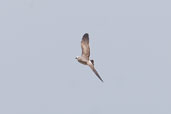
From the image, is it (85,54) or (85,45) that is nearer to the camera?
(85,54)

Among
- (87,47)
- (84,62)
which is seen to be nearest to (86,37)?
(87,47)

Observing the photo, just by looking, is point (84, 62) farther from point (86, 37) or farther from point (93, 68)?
point (86, 37)

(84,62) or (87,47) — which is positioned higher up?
(87,47)

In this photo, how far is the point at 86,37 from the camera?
27.8 metres

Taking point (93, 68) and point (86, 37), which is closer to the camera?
point (93, 68)

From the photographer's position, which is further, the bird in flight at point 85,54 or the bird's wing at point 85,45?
the bird's wing at point 85,45

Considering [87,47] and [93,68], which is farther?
[87,47]

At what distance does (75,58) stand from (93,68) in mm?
2285

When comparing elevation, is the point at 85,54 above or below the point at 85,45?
below

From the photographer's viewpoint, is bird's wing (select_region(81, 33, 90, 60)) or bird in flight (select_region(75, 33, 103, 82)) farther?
bird's wing (select_region(81, 33, 90, 60))

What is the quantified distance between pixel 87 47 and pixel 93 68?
282 cm

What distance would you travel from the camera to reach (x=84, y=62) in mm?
26312

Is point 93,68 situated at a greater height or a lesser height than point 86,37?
lesser

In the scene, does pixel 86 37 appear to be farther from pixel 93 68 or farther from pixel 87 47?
pixel 93 68
